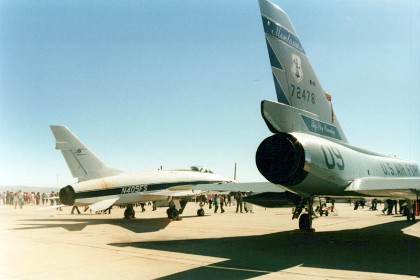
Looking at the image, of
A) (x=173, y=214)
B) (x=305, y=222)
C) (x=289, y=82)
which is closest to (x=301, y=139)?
(x=289, y=82)

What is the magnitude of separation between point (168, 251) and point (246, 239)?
3120mm

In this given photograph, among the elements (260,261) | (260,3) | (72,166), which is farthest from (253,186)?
(72,166)

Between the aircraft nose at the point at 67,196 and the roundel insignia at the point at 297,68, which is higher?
the roundel insignia at the point at 297,68

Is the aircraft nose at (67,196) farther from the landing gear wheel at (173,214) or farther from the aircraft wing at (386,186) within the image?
the aircraft wing at (386,186)

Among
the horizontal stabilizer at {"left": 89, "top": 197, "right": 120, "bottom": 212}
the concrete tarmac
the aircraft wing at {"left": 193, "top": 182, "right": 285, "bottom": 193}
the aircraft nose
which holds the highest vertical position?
the aircraft wing at {"left": 193, "top": 182, "right": 285, "bottom": 193}

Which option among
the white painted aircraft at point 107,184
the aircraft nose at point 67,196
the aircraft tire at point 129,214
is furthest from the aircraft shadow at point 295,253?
the aircraft tire at point 129,214

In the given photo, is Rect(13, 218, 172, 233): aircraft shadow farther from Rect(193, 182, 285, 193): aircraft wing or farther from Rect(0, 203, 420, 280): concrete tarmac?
Rect(193, 182, 285, 193): aircraft wing

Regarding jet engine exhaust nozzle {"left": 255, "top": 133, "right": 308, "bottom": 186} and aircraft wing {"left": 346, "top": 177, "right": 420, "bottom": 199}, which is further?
aircraft wing {"left": 346, "top": 177, "right": 420, "bottom": 199}

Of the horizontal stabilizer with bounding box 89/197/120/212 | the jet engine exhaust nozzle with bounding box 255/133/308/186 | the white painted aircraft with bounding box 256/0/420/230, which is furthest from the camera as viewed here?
the horizontal stabilizer with bounding box 89/197/120/212

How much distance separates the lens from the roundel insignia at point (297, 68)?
372 inches

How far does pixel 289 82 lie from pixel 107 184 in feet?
35.7

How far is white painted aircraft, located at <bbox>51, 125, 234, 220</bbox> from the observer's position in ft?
53.4

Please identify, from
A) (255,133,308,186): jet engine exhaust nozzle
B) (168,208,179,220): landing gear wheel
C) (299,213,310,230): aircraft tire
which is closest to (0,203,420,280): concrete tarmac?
(299,213,310,230): aircraft tire

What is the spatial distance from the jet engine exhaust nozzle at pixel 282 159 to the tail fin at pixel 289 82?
1.05 ft
